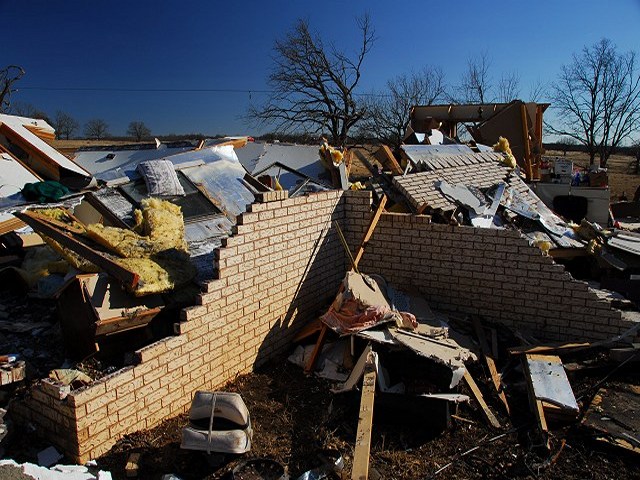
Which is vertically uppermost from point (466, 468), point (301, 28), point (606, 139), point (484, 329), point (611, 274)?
point (301, 28)

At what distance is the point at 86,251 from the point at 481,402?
413cm

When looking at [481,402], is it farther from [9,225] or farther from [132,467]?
[9,225]

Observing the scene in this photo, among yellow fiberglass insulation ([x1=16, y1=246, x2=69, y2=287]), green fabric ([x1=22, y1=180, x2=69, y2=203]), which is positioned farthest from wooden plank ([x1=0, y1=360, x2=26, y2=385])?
green fabric ([x1=22, y1=180, x2=69, y2=203])

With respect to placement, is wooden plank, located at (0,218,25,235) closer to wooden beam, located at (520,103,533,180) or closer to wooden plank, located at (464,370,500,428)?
wooden plank, located at (464,370,500,428)

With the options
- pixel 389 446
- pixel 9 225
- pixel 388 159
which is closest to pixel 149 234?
pixel 9 225

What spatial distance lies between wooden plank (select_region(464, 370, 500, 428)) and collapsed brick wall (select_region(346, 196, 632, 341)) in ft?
4.74

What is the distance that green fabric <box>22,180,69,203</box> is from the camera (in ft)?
26.5

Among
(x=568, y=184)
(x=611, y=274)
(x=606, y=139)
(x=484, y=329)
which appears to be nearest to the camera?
(x=484, y=329)

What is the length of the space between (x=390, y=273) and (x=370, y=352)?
2.02 m

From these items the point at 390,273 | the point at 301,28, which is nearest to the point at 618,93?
the point at 301,28

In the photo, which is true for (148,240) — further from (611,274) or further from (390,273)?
(611,274)

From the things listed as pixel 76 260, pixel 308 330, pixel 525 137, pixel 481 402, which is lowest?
pixel 481 402

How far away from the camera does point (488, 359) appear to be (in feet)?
17.9

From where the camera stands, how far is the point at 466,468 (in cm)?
396
